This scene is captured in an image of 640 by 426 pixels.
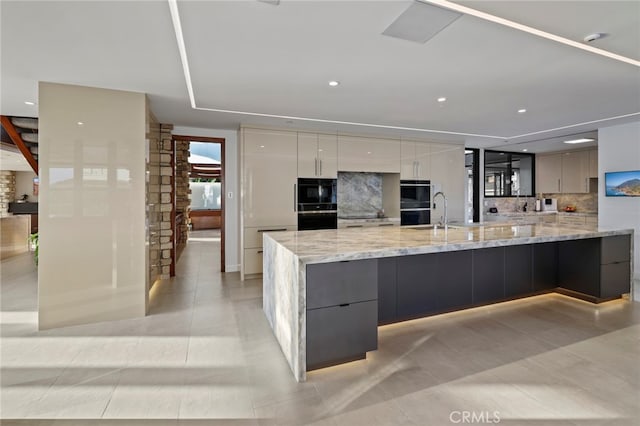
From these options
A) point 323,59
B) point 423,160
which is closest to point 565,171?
point 423,160

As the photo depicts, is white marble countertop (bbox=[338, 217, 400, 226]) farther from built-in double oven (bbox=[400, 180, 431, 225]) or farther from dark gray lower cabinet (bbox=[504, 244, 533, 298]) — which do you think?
dark gray lower cabinet (bbox=[504, 244, 533, 298])

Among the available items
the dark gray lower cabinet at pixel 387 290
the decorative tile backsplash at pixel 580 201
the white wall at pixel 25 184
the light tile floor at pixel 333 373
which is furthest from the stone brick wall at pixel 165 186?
the white wall at pixel 25 184

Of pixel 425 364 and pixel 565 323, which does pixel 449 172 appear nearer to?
pixel 565 323

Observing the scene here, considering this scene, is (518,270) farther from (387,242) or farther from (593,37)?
(593,37)

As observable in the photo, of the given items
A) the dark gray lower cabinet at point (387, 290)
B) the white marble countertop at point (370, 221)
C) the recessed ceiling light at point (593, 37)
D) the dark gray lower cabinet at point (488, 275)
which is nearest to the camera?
the recessed ceiling light at point (593, 37)

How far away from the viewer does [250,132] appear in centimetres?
468

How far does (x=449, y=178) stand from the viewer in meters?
6.21

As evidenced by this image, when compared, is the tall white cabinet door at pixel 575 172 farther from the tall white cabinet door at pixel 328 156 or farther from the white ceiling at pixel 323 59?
the tall white cabinet door at pixel 328 156

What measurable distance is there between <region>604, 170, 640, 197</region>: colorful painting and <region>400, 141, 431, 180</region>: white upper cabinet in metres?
2.62

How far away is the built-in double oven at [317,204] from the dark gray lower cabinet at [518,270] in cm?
259

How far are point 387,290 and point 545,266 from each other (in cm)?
223

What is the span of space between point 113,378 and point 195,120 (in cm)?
337

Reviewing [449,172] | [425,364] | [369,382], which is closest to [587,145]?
[449,172]

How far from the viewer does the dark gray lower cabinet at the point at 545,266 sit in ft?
12.0
